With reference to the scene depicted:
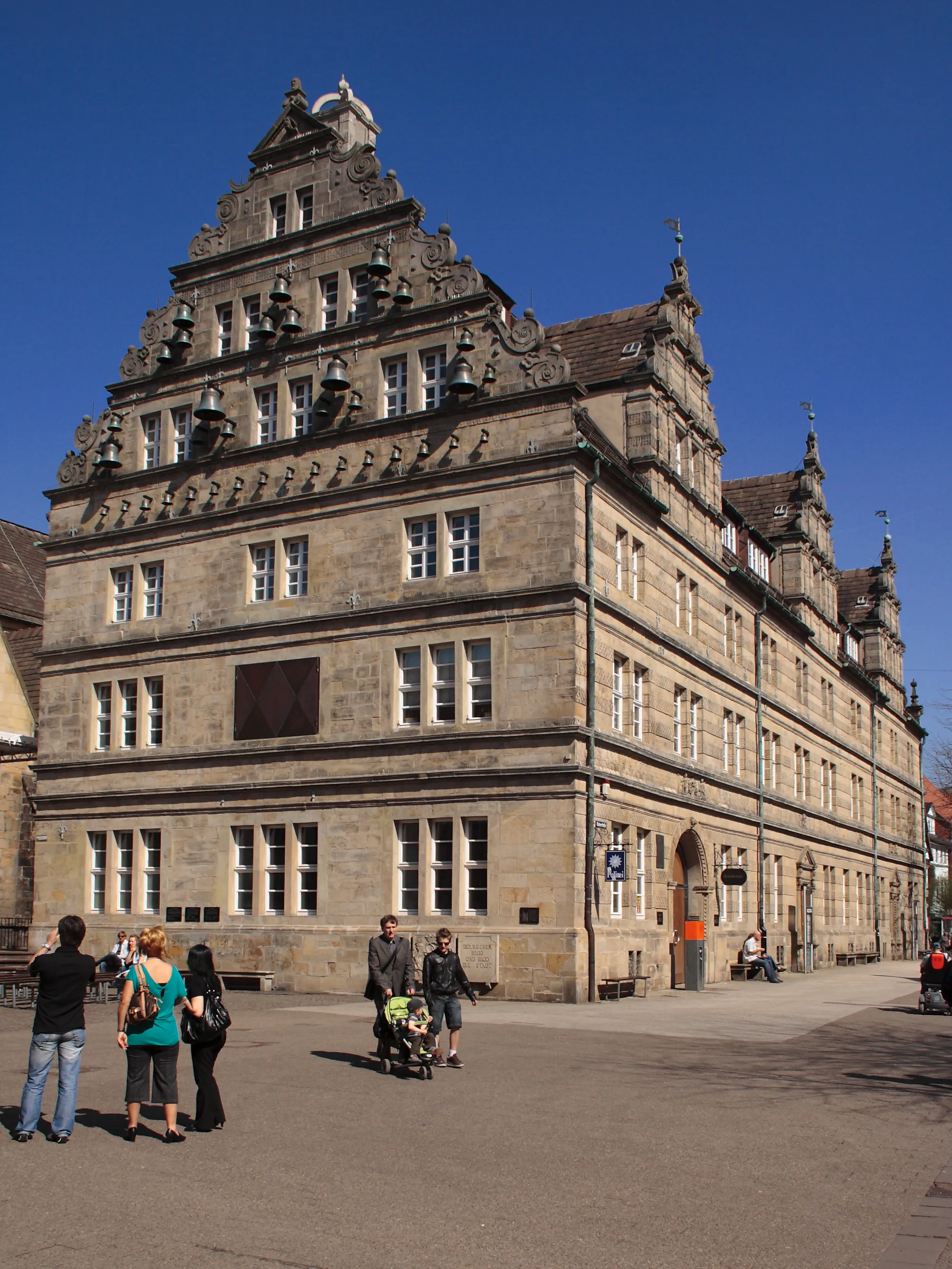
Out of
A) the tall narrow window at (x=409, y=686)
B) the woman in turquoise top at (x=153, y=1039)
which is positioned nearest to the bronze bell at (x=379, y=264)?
the tall narrow window at (x=409, y=686)

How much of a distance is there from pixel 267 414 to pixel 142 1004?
23.7 metres

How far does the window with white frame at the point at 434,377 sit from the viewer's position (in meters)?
29.8

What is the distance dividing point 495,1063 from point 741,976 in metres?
22.1

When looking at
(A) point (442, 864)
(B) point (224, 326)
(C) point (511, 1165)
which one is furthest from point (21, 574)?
(C) point (511, 1165)

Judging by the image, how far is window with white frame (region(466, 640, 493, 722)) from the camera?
28.0 m

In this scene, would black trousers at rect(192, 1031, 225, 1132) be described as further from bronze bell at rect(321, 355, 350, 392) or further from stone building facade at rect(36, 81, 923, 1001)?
bronze bell at rect(321, 355, 350, 392)

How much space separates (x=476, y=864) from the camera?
27.5 meters

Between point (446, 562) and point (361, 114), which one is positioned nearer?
point (446, 562)

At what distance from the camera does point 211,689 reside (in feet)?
105

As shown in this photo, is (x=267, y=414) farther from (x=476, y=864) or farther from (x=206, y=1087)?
(x=206, y=1087)

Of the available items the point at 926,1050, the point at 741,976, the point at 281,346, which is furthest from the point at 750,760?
the point at 926,1050

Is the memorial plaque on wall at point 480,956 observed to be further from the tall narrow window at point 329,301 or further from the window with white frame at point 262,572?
the tall narrow window at point 329,301

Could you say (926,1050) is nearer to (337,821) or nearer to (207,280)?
(337,821)

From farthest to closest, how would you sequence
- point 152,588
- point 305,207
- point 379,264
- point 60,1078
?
1. point 152,588
2. point 305,207
3. point 379,264
4. point 60,1078
